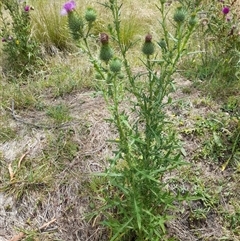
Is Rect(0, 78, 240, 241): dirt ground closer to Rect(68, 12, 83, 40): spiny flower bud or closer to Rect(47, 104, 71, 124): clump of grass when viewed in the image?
Rect(47, 104, 71, 124): clump of grass

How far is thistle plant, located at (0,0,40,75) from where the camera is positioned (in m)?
3.04

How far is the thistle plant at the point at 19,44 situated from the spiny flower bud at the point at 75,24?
1759mm

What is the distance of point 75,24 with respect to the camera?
4.37 feet

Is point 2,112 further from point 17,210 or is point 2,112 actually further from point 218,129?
point 218,129

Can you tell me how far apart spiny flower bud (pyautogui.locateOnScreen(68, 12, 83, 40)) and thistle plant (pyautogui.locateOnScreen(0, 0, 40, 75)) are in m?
1.76

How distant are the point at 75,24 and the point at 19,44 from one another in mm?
1847

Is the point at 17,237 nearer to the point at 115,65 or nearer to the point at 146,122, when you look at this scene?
the point at 146,122

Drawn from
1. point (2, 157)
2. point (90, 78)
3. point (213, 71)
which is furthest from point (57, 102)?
point (213, 71)

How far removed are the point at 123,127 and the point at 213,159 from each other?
0.80 meters

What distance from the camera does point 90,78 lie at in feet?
9.24

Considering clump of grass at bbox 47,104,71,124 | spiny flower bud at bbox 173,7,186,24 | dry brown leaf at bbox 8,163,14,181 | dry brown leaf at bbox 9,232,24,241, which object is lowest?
dry brown leaf at bbox 9,232,24,241

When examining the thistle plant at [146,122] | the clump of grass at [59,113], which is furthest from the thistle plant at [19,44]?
the thistle plant at [146,122]

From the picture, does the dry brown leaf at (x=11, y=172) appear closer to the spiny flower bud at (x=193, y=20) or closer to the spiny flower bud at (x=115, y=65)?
the spiny flower bud at (x=115, y=65)

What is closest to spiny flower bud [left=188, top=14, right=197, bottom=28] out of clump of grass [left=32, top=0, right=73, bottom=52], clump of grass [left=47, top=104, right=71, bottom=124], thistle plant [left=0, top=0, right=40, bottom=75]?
clump of grass [left=47, top=104, right=71, bottom=124]
